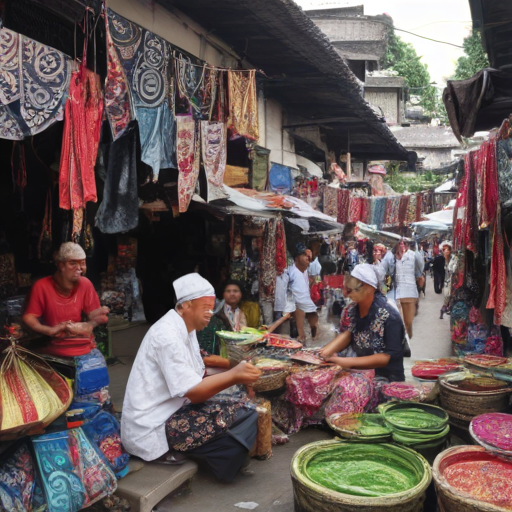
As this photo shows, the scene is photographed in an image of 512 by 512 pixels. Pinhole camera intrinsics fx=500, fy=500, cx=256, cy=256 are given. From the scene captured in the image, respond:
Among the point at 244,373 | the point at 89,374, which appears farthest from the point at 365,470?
the point at 89,374

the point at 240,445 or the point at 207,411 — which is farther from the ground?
the point at 207,411

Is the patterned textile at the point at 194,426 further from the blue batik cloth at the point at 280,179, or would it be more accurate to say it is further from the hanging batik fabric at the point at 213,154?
the blue batik cloth at the point at 280,179

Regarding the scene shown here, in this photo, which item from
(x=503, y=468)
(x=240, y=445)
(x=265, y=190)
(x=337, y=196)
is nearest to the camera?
(x=503, y=468)

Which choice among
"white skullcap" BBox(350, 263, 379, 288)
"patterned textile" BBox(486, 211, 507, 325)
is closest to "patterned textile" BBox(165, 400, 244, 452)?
"white skullcap" BBox(350, 263, 379, 288)

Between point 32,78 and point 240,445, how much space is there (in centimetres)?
297

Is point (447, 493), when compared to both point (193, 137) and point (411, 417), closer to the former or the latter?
point (411, 417)

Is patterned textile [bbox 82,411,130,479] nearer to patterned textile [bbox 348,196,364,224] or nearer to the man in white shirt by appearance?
the man in white shirt

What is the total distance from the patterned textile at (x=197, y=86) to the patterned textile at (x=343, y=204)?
7.60 metres

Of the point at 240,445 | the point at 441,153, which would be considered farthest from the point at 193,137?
the point at 441,153

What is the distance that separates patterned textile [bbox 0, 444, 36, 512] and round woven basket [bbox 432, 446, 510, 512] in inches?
93.9

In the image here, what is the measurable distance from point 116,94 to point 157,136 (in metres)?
0.61

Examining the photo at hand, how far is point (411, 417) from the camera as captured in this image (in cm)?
382

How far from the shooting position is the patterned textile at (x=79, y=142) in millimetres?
3830

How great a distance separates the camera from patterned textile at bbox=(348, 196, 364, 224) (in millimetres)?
13500
